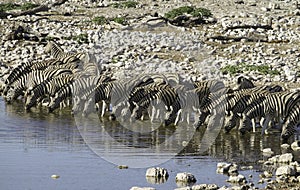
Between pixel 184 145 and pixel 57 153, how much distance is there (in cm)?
239

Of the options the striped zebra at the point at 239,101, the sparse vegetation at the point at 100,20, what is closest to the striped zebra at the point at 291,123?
the striped zebra at the point at 239,101

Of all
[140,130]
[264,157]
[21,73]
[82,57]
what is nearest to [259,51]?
[82,57]

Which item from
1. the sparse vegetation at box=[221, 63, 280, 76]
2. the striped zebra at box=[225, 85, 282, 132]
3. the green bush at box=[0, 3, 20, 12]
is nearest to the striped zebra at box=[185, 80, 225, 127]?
the striped zebra at box=[225, 85, 282, 132]

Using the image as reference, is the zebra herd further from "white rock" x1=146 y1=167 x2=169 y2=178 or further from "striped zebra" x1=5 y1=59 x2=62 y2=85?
"white rock" x1=146 y1=167 x2=169 y2=178

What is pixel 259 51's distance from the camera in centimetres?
2516

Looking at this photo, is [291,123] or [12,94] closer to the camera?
[291,123]

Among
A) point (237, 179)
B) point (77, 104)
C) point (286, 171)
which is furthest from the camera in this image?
point (77, 104)

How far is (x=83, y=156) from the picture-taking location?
14156 millimetres

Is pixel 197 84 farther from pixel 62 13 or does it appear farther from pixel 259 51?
pixel 62 13

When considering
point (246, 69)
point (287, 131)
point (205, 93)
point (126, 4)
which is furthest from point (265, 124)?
point (126, 4)

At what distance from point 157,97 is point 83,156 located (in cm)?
381

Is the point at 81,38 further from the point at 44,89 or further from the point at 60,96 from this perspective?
the point at 60,96

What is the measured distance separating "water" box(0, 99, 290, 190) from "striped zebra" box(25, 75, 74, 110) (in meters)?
0.80

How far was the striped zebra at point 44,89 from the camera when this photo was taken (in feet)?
62.0
